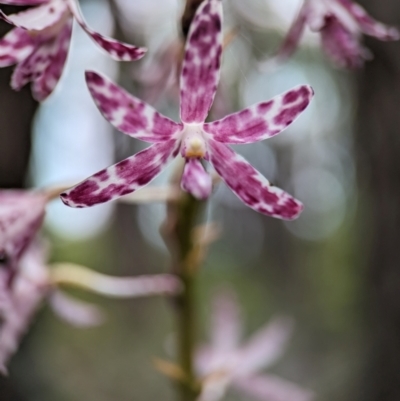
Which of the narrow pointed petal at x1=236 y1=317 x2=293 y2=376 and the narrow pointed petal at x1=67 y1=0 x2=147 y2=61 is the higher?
the narrow pointed petal at x1=67 y1=0 x2=147 y2=61

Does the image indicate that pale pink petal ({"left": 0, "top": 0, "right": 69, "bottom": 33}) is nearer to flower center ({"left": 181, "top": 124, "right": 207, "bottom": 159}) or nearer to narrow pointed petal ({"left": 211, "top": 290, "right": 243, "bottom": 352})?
flower center ({"left": 181, "top": 124, "right": 207, "bottom": 159})

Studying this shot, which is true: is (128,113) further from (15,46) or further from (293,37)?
(293,37)

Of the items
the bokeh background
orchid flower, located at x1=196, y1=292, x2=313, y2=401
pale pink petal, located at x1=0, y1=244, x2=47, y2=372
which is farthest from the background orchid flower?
orchid flower, located at x1=196, y1=292, x2=313, y2=401

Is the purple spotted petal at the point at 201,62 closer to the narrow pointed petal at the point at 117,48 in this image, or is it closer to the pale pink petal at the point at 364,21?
the narrow pointed petal at the point at 117,48

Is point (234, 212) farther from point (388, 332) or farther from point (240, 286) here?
point (388, 332)

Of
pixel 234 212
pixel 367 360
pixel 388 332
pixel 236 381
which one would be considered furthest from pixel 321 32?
pixel 234 212

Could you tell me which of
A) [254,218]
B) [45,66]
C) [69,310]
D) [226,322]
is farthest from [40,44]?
[254,218]
